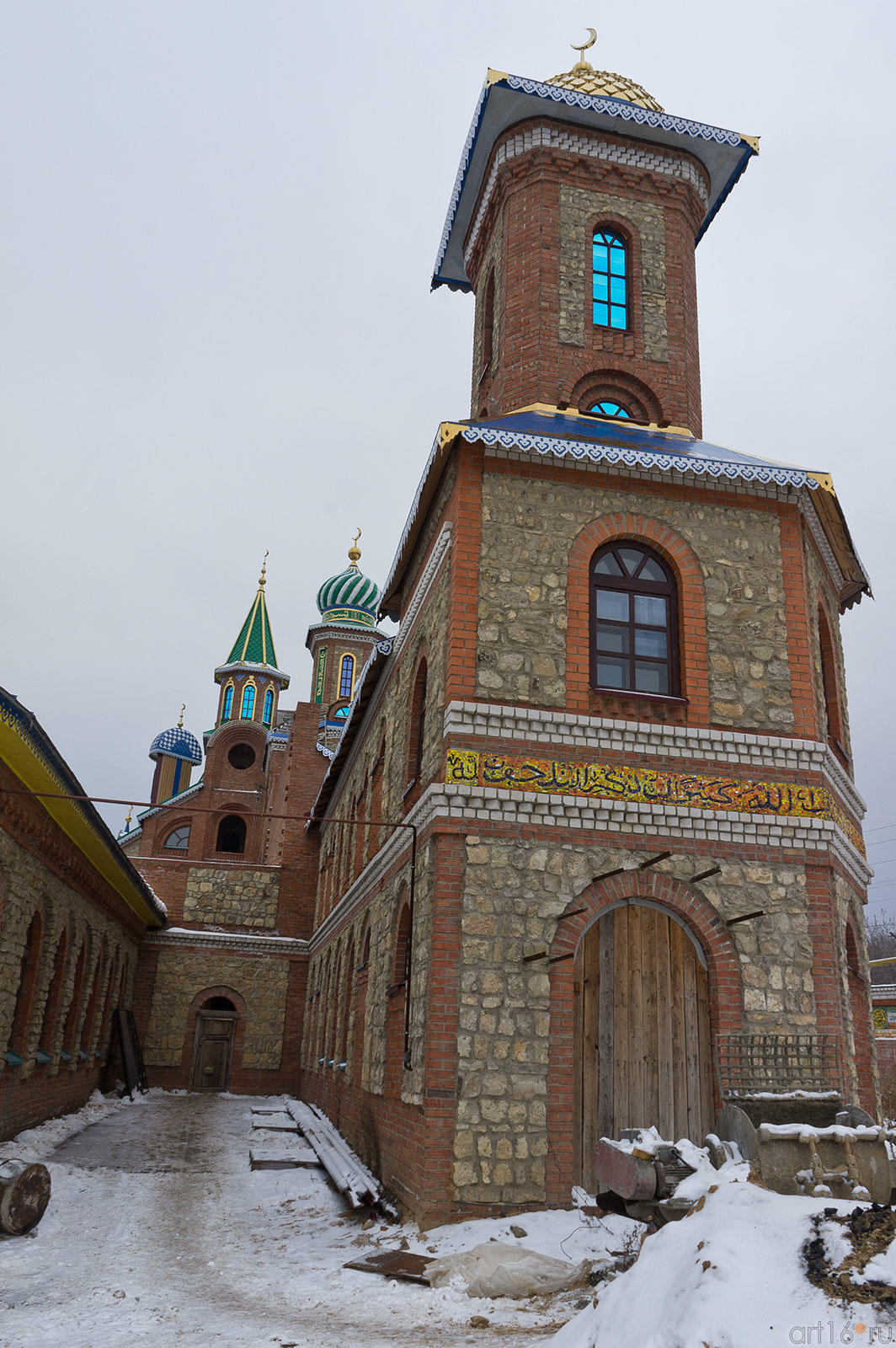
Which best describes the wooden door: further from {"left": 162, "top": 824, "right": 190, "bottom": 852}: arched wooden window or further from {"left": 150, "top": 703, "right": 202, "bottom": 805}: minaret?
{"left": 150, "top": 703, "right": 202, "bottom": 805}: minaret

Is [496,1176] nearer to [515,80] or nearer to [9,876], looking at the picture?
[9,876]

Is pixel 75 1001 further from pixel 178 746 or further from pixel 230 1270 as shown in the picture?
pixel 178 746

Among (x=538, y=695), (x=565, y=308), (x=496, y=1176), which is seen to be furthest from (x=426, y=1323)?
(x=565, y=308)

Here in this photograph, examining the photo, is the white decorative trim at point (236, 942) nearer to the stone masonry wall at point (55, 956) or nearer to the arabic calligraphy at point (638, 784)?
the stone masonry wall at point (55, 956)

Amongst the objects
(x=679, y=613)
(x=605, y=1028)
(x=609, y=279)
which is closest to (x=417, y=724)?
(x=679, y=613)

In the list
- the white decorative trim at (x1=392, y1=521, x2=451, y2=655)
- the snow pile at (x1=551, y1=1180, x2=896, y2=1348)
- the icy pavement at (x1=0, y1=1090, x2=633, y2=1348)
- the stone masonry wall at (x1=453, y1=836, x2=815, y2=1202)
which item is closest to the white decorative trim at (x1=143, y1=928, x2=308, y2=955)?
the icy pavement at (x1=0, y1=1090, x2=633, y2=1348)

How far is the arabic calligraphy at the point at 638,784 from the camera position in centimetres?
930

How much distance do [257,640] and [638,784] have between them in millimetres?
34909

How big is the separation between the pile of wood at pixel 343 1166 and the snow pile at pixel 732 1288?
4.55 m

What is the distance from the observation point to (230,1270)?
764 cm

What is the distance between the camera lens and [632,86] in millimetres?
14242

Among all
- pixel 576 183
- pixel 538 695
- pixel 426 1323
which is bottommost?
pixel 426 1323

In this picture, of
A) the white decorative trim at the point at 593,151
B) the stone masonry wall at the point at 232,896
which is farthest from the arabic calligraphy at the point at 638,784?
the stone masonry wall at the point at 232,896

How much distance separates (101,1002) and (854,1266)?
1773cm
